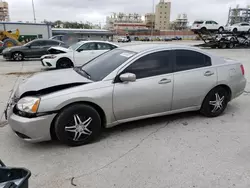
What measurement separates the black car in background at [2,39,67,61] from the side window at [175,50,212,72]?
11930mm

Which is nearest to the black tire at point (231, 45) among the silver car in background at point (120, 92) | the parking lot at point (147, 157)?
the silver car in background at point (120, 92)

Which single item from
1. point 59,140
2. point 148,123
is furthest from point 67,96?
point 148,123

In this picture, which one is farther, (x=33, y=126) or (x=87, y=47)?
(x=87, y=47)

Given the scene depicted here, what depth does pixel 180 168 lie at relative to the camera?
8.72ft

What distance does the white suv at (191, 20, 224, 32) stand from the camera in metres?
25.6

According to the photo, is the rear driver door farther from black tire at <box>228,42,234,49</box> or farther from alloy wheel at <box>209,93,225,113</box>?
black tire at <box>228,42,234,49</box>

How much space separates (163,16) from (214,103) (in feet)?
402

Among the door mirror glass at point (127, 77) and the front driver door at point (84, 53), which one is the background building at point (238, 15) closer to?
the front driver door at point (84, 53)

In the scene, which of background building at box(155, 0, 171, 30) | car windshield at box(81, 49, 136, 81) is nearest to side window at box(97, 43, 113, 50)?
car windshield at box(81, 49, 136, 81)

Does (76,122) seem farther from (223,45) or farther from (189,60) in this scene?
(223,45)

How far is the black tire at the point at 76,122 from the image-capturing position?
294cm

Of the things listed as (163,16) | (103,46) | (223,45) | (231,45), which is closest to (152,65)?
(103,46)

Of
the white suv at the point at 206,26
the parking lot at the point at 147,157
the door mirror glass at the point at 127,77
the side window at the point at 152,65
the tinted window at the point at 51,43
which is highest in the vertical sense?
the white suv at the point at 206,26

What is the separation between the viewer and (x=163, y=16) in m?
117
